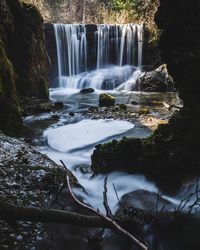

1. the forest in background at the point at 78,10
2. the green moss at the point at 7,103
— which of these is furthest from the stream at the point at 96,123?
the forest in background at the point at 78,10

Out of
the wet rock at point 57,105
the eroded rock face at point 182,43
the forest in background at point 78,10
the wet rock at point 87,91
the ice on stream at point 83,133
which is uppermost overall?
the forest in background at point 78,10

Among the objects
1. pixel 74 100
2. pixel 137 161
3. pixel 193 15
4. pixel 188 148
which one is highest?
pixel 193 15

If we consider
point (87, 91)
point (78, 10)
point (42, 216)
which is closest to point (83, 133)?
point (42, 216)

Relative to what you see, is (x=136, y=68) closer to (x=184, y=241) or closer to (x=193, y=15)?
(x=193, y=15)

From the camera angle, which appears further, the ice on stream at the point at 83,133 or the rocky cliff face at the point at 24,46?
the rocky cliff face at the point at 24,46

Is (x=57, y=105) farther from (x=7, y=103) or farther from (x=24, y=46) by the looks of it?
(x=7, y=103)

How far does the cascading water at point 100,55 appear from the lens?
21.3 metres

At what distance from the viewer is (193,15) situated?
216 inches

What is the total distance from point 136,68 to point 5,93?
14.4 meters

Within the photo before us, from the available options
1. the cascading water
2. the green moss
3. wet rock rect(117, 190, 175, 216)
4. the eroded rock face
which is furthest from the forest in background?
wet rock rect(117, 190, 175, 216)

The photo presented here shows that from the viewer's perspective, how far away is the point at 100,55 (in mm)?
23578

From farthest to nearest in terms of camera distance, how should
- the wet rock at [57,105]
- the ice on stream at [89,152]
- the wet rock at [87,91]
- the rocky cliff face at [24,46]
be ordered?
the wet rock at [87,91] < the wet rock at [57,105] < the rocky cliff face at [24,46] < the ice on stream at [89,152]

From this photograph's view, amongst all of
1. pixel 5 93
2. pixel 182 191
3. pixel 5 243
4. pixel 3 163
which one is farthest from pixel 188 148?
Answer: pixel 5 93

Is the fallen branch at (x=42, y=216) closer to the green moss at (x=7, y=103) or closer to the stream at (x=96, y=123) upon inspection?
the stream at (x=96, y=123)
